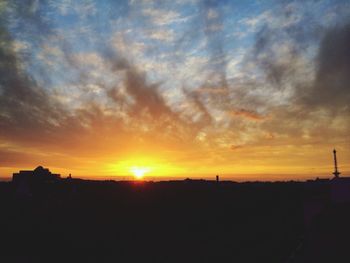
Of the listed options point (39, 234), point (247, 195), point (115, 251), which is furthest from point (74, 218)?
point (247, 195)

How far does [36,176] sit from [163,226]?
20551mm

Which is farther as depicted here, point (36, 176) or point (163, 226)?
point (36, 176)

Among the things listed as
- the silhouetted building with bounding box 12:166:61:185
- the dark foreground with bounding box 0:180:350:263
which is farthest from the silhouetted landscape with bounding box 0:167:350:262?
the silhouetted building with bounding box 12:166:61:185

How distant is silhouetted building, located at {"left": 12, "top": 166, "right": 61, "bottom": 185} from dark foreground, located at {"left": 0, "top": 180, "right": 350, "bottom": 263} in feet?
4.97

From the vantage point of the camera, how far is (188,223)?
22.3m

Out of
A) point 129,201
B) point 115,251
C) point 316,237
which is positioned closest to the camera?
point 316,237

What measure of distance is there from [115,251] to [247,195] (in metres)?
22.8

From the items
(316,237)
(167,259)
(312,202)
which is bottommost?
(167,259)

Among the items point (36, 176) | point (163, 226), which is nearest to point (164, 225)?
point (163, 226)

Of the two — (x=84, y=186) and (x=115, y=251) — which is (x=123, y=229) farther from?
(x=84, y=186)

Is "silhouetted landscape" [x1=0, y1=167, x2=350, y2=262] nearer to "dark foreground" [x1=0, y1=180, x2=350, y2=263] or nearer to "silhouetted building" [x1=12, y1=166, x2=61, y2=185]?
"dark foreground" [x1=0, y1=180, x2=350, y2=263]

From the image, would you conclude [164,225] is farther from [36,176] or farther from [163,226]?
[36,176]

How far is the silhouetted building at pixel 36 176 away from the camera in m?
34.3

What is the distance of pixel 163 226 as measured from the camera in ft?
70.1
